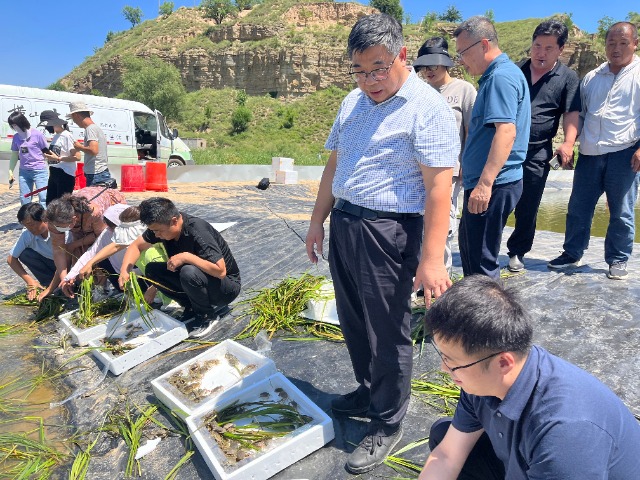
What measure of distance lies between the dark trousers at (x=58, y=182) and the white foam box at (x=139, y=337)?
283cm

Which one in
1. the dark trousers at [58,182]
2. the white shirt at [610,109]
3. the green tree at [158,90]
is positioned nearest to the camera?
the white shirt at [610,109]

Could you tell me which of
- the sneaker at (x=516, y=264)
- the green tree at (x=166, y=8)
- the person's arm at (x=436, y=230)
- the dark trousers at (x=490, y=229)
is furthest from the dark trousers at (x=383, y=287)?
the green tree at (x=166, y=8)

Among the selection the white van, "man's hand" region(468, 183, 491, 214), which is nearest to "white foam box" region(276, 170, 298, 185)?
the white van

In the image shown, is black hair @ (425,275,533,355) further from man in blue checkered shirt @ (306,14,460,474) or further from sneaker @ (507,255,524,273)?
sneaker @ (507,255,524,273)

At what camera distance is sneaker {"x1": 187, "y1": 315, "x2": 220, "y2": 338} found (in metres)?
3.34

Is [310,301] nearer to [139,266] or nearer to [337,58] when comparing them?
[139,266]

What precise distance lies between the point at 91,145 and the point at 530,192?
461 cm

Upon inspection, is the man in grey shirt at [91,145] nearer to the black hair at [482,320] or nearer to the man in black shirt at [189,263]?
the man in black shirt at [189,263]

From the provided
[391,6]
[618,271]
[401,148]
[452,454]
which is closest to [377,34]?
[401,148]

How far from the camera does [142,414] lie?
255cm

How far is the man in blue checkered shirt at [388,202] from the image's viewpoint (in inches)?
71.2

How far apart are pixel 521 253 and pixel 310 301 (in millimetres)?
1715

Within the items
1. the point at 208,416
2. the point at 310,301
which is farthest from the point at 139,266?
the point at 208,416

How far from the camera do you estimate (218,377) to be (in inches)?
107
